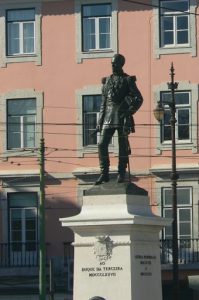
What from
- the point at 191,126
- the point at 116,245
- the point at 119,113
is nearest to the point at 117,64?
the point at 119,113

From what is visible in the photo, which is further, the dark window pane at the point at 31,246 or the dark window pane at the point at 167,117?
the dark window pane at the point at 31,246

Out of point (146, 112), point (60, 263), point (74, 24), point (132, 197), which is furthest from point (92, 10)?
point (132, 197)

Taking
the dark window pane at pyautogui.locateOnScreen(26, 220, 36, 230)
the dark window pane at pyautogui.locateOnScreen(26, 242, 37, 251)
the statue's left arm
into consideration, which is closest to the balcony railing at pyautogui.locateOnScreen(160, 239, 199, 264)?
the dark window pane at pyautogui.locateOnScreen(26, 242, 37, 251)

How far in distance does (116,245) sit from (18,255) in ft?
84.5

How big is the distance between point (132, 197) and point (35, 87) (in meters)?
25.9

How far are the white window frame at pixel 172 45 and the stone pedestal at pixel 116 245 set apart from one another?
80.7 ft

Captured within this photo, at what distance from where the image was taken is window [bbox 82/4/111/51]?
153ft

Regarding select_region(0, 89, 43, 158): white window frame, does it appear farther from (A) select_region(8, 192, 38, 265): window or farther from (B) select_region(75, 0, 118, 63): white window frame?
(B) select_region(75, 0, 118, 63): white window frame

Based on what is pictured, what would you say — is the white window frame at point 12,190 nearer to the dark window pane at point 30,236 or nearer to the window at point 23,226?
the window at point 23,226

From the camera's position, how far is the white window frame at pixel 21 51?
46.9 metres

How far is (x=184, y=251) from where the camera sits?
4528 cm

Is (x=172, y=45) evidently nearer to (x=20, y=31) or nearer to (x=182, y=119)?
(x=182, y=119)

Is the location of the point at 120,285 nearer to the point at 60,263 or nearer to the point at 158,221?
the point at 158,221

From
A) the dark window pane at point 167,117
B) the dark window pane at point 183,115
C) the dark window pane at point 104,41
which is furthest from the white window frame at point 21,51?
the dark window pane at point 183,115
